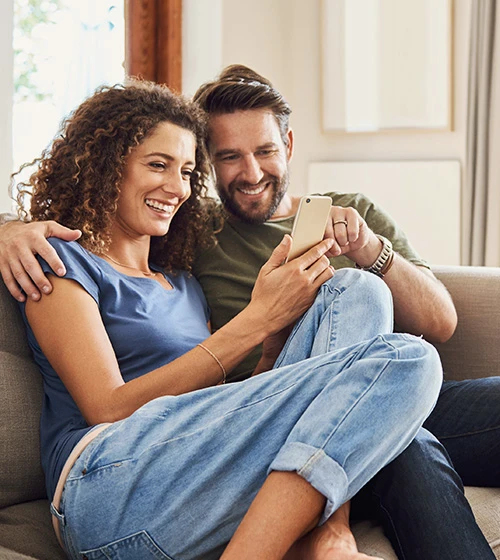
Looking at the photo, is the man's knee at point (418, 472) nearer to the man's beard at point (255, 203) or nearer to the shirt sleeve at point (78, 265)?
the shirt sleeve at point (78, 265)

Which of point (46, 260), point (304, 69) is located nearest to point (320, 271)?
point (46, 260)

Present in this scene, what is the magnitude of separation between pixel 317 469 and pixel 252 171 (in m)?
1.05

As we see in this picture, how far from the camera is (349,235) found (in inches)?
68.8

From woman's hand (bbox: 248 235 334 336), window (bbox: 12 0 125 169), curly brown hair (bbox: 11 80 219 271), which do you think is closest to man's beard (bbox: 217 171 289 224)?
curly brown hair (bbox: 11 80 219 271)

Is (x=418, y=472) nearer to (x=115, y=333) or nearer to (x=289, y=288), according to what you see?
(x=289, y=288)

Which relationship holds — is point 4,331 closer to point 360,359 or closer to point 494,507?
point 360,359

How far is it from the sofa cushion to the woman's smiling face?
61cm

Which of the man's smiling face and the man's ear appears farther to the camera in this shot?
the man's ear

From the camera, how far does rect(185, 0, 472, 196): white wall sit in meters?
3.63

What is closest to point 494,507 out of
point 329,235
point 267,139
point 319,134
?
point 329,235

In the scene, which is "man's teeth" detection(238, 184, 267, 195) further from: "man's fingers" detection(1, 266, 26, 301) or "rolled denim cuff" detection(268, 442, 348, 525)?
"rolled denim cuff" detection(268, 442, 348, 525)

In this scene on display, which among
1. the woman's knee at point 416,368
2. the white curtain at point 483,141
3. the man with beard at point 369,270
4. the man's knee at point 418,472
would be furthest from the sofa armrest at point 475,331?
the white curtain at point 483,141

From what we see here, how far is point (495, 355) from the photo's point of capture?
1982 millimetres

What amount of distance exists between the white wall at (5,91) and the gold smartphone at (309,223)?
1.33 meters
